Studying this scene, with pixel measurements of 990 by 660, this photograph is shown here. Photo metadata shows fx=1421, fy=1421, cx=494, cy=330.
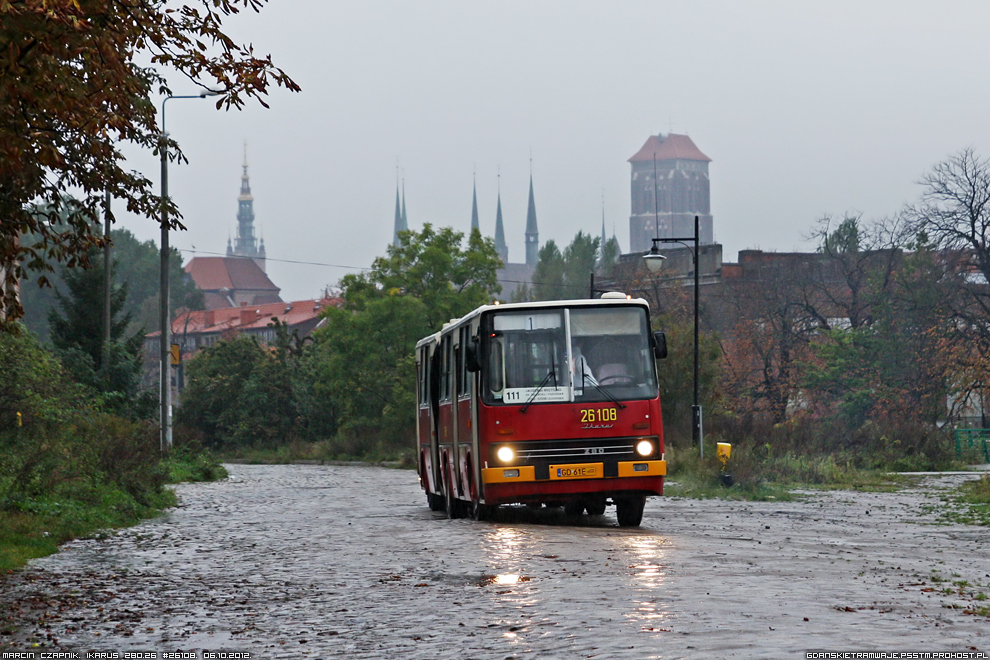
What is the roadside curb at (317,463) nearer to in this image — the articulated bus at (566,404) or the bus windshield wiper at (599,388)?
the articulated bus at (566,404)

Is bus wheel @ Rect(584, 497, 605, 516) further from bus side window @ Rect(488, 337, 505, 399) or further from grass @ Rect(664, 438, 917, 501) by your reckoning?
grass @ Rect(664, 438, 917, 501)

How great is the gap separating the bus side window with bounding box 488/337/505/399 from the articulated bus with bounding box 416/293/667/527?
0.01 m

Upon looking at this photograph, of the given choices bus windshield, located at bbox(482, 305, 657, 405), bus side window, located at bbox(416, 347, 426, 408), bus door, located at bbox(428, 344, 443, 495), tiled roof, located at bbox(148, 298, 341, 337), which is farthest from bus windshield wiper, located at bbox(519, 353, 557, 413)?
tiled roof, located at bbox(148, 298, 341, 337)

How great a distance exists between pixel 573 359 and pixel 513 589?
7.88m

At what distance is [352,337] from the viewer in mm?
67438

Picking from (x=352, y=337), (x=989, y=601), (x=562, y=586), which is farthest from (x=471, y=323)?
(x=352, y=337)

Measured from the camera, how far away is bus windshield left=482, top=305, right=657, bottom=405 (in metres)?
18.7

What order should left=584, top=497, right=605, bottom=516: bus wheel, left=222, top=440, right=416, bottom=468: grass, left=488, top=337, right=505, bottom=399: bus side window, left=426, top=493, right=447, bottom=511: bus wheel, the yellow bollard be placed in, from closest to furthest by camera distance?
left=488, top=337, right=505, bottom=399: bus side window < left=584, top=497, right=605, bottom=516: bus wheel < left=426, top=493, right=447, bottom=511: bus wheel < the yellow bollard < left=222, top=440, right=416, bottom=468: grass

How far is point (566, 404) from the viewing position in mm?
18656

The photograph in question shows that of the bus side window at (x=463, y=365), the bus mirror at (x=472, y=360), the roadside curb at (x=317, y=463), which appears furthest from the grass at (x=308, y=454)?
the bus mirror at (x=472, y=360)

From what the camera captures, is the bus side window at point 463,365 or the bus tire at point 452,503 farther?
the bus tire at point 452,503

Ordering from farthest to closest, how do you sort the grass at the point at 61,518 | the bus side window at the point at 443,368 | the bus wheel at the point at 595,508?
the bus side window at the point at 443,368, the bus wheel at the point at 595,508, the grass at the point at 61,518

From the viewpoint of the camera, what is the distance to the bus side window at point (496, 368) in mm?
18844

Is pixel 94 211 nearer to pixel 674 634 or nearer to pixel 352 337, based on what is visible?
pixel 674 634
